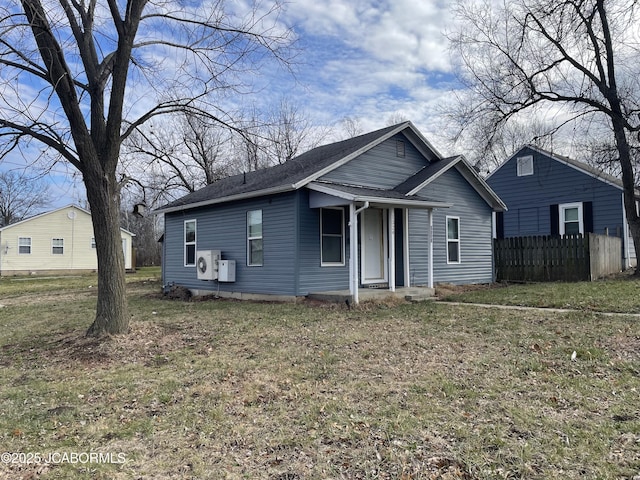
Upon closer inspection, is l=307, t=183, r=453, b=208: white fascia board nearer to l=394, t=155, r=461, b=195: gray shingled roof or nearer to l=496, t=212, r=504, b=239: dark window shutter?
l=394, t=155, r=461, b=195: gray shingled roof

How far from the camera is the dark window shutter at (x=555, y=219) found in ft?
67.3

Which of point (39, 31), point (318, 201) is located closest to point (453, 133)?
point (318, 201)

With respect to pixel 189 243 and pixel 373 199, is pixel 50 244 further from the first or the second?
pixel 373 199

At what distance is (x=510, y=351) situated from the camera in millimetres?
5879

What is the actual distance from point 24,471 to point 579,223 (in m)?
21.6

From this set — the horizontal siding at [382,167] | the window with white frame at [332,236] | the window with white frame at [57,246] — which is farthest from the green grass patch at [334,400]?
the window with white frame at [57,246]

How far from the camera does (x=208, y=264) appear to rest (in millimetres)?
13000

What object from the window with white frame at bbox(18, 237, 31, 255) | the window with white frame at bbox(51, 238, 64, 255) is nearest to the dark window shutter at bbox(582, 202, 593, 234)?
the window with white frame at bbox(51, 238, 64, 255)

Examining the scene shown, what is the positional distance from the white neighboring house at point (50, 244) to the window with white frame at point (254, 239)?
22154 mm

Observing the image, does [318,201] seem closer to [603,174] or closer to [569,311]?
[569,311]

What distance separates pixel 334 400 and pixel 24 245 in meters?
31.5

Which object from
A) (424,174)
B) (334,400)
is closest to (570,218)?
(424,174)

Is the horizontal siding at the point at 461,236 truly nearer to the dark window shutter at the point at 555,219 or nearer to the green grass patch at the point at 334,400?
the green grass patch at the point at 334,400

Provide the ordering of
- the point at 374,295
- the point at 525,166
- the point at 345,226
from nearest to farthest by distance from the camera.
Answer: the point at 374,295, the point at 345,226, the point at 525,166
